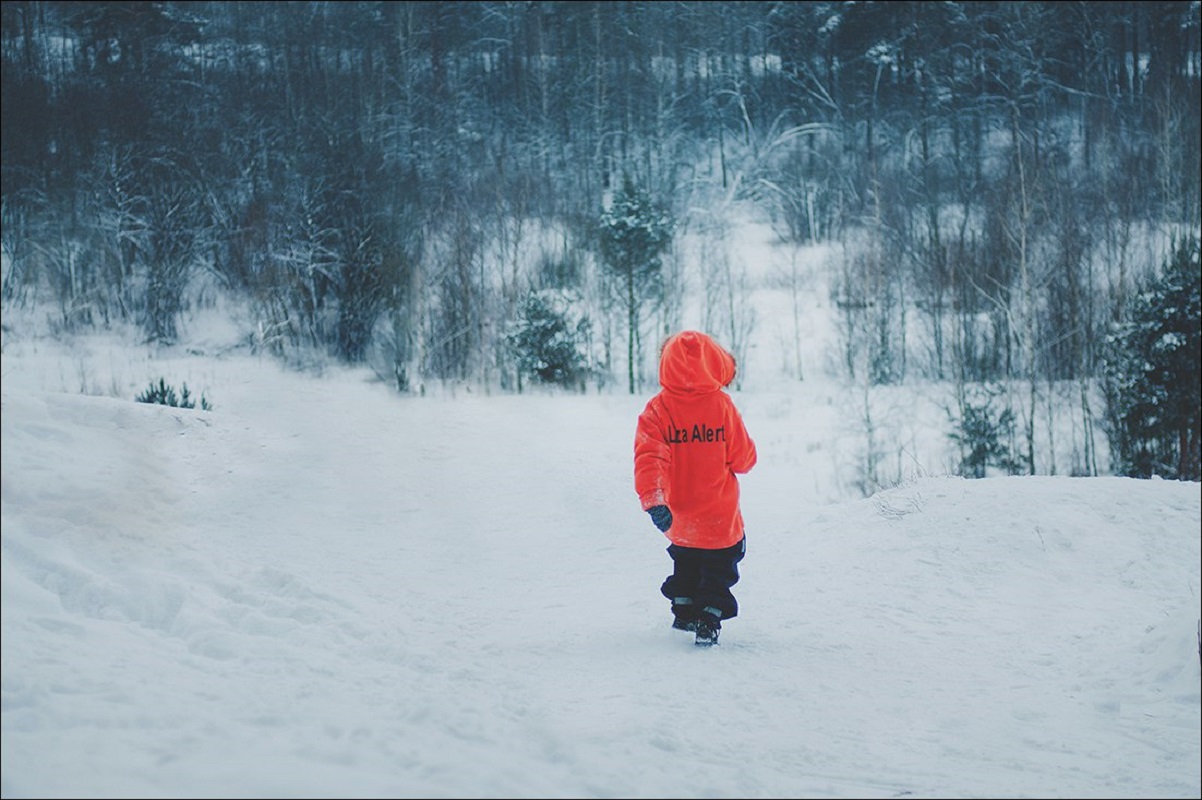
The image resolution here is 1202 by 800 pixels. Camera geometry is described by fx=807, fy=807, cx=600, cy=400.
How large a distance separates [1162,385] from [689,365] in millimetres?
12162

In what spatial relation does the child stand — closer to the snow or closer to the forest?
the snow

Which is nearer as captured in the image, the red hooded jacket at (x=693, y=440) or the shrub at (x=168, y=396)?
the red hooded jacket at (x=693, y=440)

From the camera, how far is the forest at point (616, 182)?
5.80 m

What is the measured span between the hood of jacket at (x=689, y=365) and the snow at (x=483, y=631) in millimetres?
1349

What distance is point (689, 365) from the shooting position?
14.0 feet

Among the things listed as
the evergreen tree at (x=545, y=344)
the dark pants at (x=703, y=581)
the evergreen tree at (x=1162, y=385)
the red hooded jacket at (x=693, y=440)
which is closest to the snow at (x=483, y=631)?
the dark pants at (x=703, y=581)

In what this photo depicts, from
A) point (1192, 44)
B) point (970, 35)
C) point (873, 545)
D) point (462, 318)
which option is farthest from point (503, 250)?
point (1192, 44)

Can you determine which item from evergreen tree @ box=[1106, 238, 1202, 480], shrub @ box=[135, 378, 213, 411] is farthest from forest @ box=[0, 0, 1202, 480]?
shrub @ box=[135, 378, 213, 411]

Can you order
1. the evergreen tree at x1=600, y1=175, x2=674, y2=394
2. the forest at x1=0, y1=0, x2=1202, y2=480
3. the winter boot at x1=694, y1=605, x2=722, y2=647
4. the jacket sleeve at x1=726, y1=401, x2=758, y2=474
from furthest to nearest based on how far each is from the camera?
the evergreen tree at x1=600, y1=175, x2=674, y2=394, the forest at x1=0, y1=0, x2=1202, y2=480, the jacket sleeve at x1=726, y1=401, x2=758, y2=474, the winter boot at x1=694, y1=605, x2=722, y2=647

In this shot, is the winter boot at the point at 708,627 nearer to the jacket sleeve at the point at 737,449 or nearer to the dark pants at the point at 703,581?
the dark pants at the point at 703,581

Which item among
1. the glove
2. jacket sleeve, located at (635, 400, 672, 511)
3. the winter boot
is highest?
jacket sleeve, located at (635, 400, 672, 511)

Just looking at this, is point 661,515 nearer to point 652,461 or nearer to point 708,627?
point 652,461

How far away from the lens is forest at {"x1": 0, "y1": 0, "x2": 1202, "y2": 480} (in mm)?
5797

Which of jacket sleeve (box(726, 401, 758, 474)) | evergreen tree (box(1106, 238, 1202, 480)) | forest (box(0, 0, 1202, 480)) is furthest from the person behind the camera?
evergreen tree (box(1106, 238, 1202, 480))
